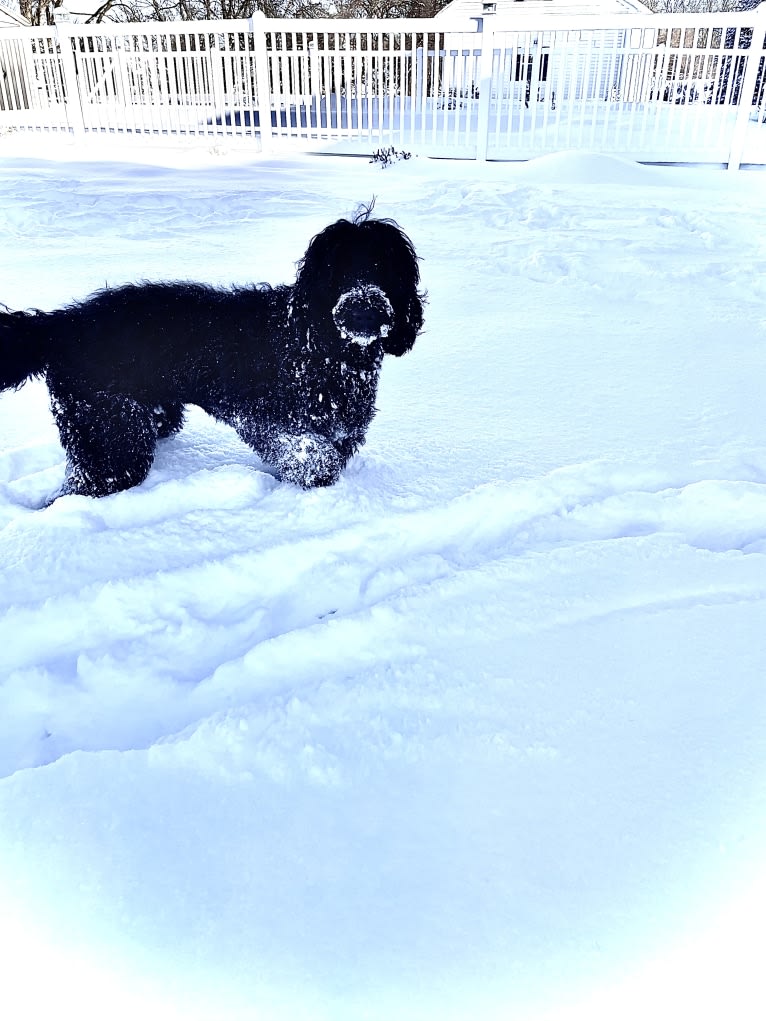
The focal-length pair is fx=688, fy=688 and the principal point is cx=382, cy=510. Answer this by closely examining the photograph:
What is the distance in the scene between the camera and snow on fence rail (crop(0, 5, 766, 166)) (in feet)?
A: 33.0

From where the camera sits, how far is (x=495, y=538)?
2.37m

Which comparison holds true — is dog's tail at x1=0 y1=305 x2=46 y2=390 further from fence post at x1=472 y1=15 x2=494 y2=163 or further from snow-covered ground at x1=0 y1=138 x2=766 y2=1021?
fence post at x1=472 y1=15 x2=494 y2=163

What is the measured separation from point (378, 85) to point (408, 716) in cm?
1208

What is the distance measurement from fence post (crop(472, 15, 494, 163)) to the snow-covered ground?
8287 millimetres

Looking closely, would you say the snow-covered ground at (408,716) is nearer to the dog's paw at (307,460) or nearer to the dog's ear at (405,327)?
the dog's paw at (307,460)

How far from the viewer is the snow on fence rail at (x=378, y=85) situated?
10.0m

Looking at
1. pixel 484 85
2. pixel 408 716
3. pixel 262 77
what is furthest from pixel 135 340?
pixel 262 77

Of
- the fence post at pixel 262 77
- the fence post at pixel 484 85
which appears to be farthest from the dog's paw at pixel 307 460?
the fence post at pixel 262 77

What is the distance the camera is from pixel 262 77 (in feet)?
36.8

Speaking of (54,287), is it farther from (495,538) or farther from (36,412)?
(495,538)

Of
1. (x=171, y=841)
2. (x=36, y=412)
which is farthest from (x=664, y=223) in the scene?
(x=171, y=841)

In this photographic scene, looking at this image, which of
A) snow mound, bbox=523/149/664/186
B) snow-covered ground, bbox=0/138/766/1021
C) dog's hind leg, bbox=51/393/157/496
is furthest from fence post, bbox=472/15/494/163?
dog's hind leg, bbox=51/393/157/496

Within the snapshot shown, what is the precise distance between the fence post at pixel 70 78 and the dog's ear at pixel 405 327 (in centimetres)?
1310

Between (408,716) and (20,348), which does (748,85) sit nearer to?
(20,348)
